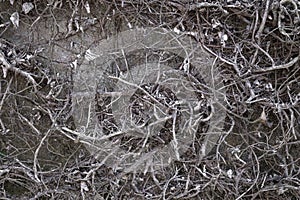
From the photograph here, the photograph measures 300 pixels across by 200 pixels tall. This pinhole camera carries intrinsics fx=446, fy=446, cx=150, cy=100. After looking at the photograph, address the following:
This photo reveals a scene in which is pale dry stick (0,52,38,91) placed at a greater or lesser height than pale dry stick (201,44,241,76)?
greater

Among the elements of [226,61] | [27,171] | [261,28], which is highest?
[261,28]

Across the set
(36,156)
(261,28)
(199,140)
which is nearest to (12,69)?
(36,156)

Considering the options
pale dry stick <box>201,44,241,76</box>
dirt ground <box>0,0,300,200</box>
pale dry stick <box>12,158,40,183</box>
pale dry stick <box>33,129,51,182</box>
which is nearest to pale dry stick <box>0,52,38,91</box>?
dirt ground <box>0,0,300,200</box>

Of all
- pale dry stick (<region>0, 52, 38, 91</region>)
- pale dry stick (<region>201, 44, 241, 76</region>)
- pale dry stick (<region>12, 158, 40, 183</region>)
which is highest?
pale dry stick (<region>0, 52, 38, 91</region>)

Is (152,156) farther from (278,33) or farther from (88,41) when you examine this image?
(278,33)

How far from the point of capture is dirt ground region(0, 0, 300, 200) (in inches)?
80.4

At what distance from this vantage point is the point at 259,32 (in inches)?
82.0

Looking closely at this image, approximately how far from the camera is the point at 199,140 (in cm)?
205

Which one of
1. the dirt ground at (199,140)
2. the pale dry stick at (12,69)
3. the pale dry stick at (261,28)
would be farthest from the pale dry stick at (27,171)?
the pale dry stick at (261,28)

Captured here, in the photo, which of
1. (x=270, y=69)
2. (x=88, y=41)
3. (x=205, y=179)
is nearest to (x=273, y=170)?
(x=205, y=179)

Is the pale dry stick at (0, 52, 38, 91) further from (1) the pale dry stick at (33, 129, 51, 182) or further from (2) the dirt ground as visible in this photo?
(1) the pale dry stick at (33, 129, 51, 182)

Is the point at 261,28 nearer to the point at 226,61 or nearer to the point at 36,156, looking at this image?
the point at 226,61

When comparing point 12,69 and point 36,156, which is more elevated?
point 12,69

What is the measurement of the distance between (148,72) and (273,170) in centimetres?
74
